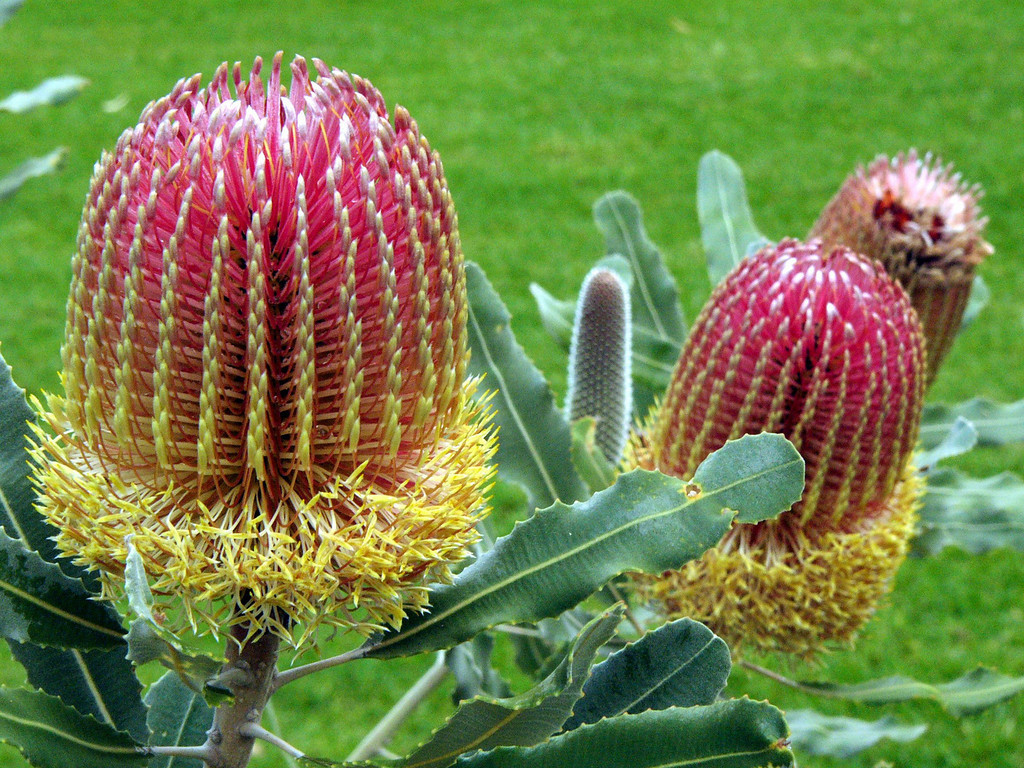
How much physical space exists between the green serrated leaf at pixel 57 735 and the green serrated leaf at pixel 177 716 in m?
0.38

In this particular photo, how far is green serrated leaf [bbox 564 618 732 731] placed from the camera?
1259 millimetres

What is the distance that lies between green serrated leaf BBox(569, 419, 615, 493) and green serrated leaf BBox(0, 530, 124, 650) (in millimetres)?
805

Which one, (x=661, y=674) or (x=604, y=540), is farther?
(x=661, y=674)

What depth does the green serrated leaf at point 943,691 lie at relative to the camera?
200cm

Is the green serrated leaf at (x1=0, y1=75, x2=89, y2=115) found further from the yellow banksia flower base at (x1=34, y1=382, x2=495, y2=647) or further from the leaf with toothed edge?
the yellow banksia flower base at (x1=34, y1=382, x2=495, y2=647)

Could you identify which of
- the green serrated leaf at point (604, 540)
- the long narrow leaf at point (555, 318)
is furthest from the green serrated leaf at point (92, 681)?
the long narrow leaf at point (555, 318)

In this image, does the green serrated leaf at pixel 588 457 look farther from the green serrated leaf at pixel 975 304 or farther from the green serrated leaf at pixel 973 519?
the green serrated leaf at pixel 975 304

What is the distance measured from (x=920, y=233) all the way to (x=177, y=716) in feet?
5.89

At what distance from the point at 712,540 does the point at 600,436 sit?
Result: 31.6 inches

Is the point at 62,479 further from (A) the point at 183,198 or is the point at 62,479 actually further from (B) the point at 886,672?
(B) the point at 886,672

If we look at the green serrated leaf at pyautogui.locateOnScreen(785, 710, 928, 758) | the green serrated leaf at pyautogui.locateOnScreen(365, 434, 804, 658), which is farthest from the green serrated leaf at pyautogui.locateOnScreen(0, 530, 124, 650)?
the green serrated leaf at pyautogui.locateOnScreen(785, 710, 928, 758)

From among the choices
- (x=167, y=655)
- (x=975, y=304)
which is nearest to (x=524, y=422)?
(x=167, y=655)

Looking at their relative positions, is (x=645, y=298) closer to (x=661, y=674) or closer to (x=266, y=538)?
(x=661, y=674)

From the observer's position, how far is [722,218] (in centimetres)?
263
